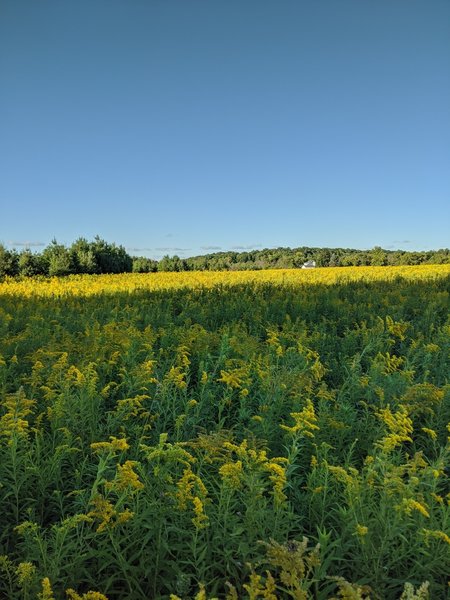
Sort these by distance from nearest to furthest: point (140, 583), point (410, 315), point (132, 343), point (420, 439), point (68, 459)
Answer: point (140, 583)
point (68, 459)
point (420, 439)
point (132, 343)
point (410, 315)

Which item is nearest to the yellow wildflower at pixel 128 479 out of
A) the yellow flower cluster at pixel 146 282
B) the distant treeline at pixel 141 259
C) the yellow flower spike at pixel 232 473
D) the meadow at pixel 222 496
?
the meadow at pixel 222 496

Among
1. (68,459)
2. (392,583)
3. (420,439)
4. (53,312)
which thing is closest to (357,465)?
(420,439)

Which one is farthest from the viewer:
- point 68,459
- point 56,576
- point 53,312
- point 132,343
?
point 53,312

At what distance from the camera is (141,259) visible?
37.3m

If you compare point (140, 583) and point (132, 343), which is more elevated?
point (132, 343)

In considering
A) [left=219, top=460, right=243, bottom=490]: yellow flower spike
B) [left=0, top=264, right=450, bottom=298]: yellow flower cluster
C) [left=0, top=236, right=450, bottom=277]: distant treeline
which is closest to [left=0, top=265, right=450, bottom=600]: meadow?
[left=219, top=460, right=243, bottom=490]: yellow flower spike

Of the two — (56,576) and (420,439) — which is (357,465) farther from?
(56,576)

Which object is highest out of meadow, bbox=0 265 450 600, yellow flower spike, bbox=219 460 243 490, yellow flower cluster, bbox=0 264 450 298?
yellow flower cluster, bbox=0 264 450 298

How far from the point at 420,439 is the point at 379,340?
7.56 ft

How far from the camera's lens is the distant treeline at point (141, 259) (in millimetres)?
27250

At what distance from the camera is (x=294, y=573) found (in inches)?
62.4

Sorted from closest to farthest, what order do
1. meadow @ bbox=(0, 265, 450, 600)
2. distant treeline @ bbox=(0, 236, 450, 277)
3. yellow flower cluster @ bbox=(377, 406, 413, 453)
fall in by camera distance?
meadow @ bbox=(0, 265, 450, 600) → yellow flower cluster @ bbox=(377, 406, 413, 453) → distant treeline @ bbox=(0, 236, 450, 277)

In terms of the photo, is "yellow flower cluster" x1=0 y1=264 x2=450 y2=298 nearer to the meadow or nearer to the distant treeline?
the distant treeline

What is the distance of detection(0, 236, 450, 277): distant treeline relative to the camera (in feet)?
89.4
